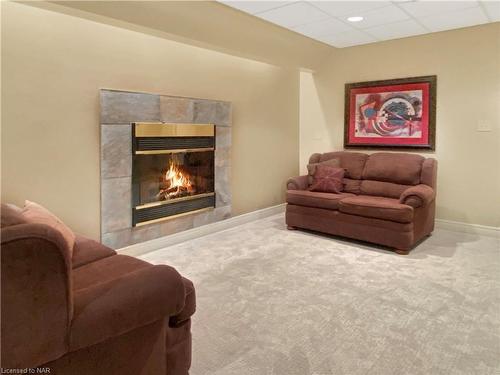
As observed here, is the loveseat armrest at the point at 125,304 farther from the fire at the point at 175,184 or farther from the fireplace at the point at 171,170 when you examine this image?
the fire at the point at 175,184

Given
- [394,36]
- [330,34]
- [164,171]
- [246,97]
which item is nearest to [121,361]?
[164,171]

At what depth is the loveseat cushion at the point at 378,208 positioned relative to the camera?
12.6 feet

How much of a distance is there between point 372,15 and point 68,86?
315 centimetres

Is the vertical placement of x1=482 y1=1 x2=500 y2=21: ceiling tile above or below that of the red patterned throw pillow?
above

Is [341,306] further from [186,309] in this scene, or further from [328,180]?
[328,180]

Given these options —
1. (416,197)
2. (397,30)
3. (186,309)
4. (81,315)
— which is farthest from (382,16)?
(81,315)

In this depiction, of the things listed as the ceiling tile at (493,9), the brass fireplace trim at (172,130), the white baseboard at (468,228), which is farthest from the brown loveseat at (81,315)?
the white baseboard at (468,228)

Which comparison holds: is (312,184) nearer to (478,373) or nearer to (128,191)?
(128,191)

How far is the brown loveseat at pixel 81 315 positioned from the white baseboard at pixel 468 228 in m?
4.08

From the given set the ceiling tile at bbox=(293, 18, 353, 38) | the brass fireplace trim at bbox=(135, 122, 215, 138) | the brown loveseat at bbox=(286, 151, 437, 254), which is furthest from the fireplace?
the ceiling tile at bbox=(293, 18, 353, 38)

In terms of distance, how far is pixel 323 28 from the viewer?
4.46m

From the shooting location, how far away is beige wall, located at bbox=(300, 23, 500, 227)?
4.41 m

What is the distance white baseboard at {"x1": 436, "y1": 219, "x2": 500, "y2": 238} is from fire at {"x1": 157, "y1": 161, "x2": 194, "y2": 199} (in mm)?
3252

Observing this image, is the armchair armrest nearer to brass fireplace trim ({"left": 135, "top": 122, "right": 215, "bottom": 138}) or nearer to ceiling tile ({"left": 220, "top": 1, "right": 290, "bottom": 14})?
brass fireplace trim ({"left": 135, "top": 122, "right": 215, "bottom": 138})
